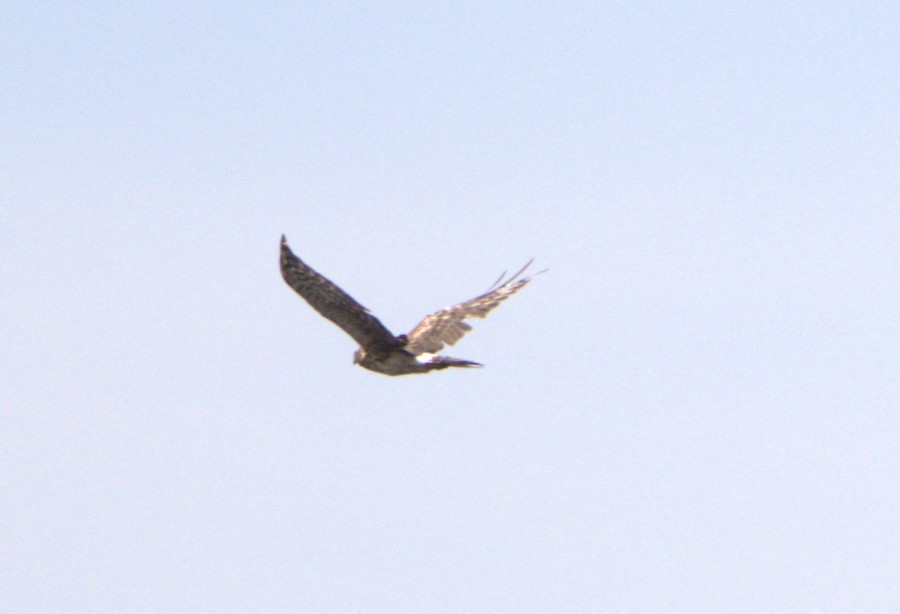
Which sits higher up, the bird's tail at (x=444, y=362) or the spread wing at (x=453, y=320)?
the spread wing at (x=453, y=320)

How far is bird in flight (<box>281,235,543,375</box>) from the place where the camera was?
3028 cm

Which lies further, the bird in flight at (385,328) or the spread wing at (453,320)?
the spread wing at (453,320)

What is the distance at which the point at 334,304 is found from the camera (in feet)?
102

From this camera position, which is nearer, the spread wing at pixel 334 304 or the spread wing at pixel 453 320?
the spread wing at pixel 334 304

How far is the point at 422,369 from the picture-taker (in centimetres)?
3300

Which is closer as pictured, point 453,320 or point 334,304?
point 334,304

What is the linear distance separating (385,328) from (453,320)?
3.84 m

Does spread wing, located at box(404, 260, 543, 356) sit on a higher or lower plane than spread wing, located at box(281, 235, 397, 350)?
higher

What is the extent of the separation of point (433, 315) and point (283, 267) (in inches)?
246

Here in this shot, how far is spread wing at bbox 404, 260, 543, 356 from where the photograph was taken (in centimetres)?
3456

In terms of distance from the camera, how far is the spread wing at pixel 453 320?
113 feet

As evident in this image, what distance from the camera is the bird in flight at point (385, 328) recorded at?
30.3 meters

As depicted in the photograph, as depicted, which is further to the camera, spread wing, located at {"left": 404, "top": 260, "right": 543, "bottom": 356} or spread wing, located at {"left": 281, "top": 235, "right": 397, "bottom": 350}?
spread wing, located at {"left": 404, "top": 260, "right": 543, "bottom": 356}

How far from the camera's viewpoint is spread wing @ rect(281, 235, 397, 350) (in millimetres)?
30000
